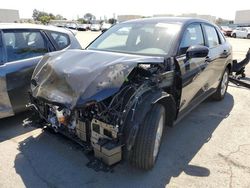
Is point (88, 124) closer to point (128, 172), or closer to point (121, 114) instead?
point (121, 114)

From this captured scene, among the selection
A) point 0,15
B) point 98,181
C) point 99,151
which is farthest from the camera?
point 0,15

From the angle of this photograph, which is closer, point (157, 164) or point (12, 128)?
point (157, 164)

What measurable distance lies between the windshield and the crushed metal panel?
1.47 m

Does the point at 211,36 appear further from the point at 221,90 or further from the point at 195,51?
the point at 195,51

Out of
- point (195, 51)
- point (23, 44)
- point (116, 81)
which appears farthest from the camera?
point (23, 44)

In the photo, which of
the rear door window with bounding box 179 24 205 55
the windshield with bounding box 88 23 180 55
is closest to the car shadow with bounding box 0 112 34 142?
the windshield with bounding box 88 23 180 55

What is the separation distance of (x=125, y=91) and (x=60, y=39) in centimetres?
288

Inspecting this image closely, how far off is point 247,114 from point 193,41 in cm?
212

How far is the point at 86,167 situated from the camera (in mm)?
3492

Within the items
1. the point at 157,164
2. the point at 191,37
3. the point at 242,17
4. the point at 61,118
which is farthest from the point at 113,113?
the point at 242,17

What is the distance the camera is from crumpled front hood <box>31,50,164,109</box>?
9.36ft

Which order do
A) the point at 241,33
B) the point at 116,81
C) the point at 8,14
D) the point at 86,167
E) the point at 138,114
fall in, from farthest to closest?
the point at 8,14
the point at 241,33
the point at 86,167
the point at 138,114
the point at 116,81

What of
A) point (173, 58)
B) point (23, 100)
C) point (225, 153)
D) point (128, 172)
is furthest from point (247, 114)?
point (23, 100)

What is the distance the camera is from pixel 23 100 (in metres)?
4.57
